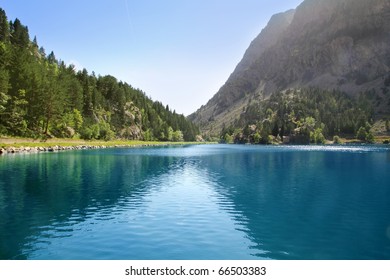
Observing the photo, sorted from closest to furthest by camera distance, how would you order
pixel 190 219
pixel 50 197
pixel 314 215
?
pixel 190 219, pixel 314 215, pixel 50 197

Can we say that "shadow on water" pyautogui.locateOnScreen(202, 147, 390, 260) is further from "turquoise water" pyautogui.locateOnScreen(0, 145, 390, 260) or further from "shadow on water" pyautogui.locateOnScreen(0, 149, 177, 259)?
"shadow on water" pyautogui.locateOnScreen(0, 149, 177, 259)

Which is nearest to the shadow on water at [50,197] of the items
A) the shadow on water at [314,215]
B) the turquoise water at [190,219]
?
the turquoise water at [190,219]

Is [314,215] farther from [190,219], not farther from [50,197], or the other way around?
[50,197]

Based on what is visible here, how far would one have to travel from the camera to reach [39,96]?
116m

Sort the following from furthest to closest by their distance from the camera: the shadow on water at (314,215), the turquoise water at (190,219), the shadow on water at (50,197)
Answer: the shadow on water at (50,197) → the shadow on water at (314,215) → the turquoise water at (190,219)

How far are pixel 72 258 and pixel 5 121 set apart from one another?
3923 inches

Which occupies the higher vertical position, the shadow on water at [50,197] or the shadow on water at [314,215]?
the shadow on water at [50,197]

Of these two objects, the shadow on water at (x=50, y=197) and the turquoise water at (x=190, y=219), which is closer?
the turquoise water at (x=190, y=219)

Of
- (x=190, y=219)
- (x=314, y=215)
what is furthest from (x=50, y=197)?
(x=314, y=215)

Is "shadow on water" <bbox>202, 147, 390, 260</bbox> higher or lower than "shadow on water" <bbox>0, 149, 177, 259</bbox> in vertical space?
lower

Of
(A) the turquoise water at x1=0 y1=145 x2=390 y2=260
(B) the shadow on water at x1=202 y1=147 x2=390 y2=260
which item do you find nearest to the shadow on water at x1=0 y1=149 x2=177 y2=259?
(A) the turquoise water at x1=0 y1=145 x2=390 y2=260

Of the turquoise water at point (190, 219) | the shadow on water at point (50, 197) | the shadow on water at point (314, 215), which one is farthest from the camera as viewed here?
the shadow on water at point (50, 197)

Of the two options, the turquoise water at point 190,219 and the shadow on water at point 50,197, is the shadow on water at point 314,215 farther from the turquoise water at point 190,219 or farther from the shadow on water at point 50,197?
the shadow on water at point 50,197
